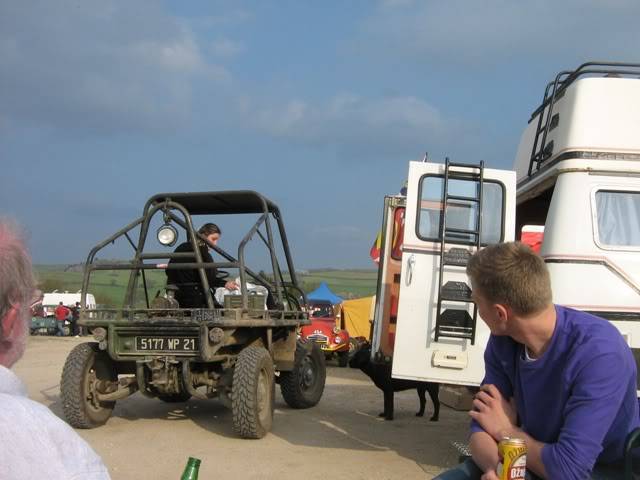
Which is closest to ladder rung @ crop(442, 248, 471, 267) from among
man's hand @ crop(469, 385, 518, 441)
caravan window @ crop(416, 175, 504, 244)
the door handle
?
caravan window @ crop(416, 175, 504, 244)

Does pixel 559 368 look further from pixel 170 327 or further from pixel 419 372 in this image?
pixel 170 327

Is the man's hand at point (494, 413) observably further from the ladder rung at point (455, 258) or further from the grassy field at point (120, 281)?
→ the ladder rung at point (455, 258)

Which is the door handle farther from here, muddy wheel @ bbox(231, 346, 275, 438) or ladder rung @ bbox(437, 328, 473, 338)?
muddy wheel @ bbox(231, 346, 275, 438)

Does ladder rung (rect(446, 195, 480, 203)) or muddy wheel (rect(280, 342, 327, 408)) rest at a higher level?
ladder rung (rect(446, 195, 480, 203))

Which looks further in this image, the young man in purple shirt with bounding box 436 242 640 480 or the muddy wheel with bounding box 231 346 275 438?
the muddy wheel with bounding box 231 346 275 438

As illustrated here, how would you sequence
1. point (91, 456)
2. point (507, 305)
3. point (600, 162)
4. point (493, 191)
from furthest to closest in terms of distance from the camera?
point (493, 191) → point (600, 162) → point (507, 305) → point (91, 456)

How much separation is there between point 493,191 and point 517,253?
4225mm

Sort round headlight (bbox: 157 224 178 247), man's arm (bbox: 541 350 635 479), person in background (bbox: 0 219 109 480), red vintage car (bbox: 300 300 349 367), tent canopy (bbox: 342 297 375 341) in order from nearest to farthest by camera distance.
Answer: person in background (bbox: 0 219 109 480)
man's arm (bbox: 541 350 635 479)
round headlight (bbox: 157 224 178 247)
red vintage car (bbox: 300 300 349 367)
tent canopy (bbox: 342 297 375 341)

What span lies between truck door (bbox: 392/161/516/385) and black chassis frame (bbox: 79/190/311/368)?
6.98 ft

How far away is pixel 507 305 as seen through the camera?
247 centimetres

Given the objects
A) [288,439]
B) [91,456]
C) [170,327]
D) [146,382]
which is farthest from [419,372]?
[91,456]

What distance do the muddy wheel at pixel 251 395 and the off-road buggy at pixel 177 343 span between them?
1 cm

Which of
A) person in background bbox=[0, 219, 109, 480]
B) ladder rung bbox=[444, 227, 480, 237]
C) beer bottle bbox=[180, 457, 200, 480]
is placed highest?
ladder rung bbox=[444, 227, 480, 237]

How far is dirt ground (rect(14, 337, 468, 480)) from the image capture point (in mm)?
6344
